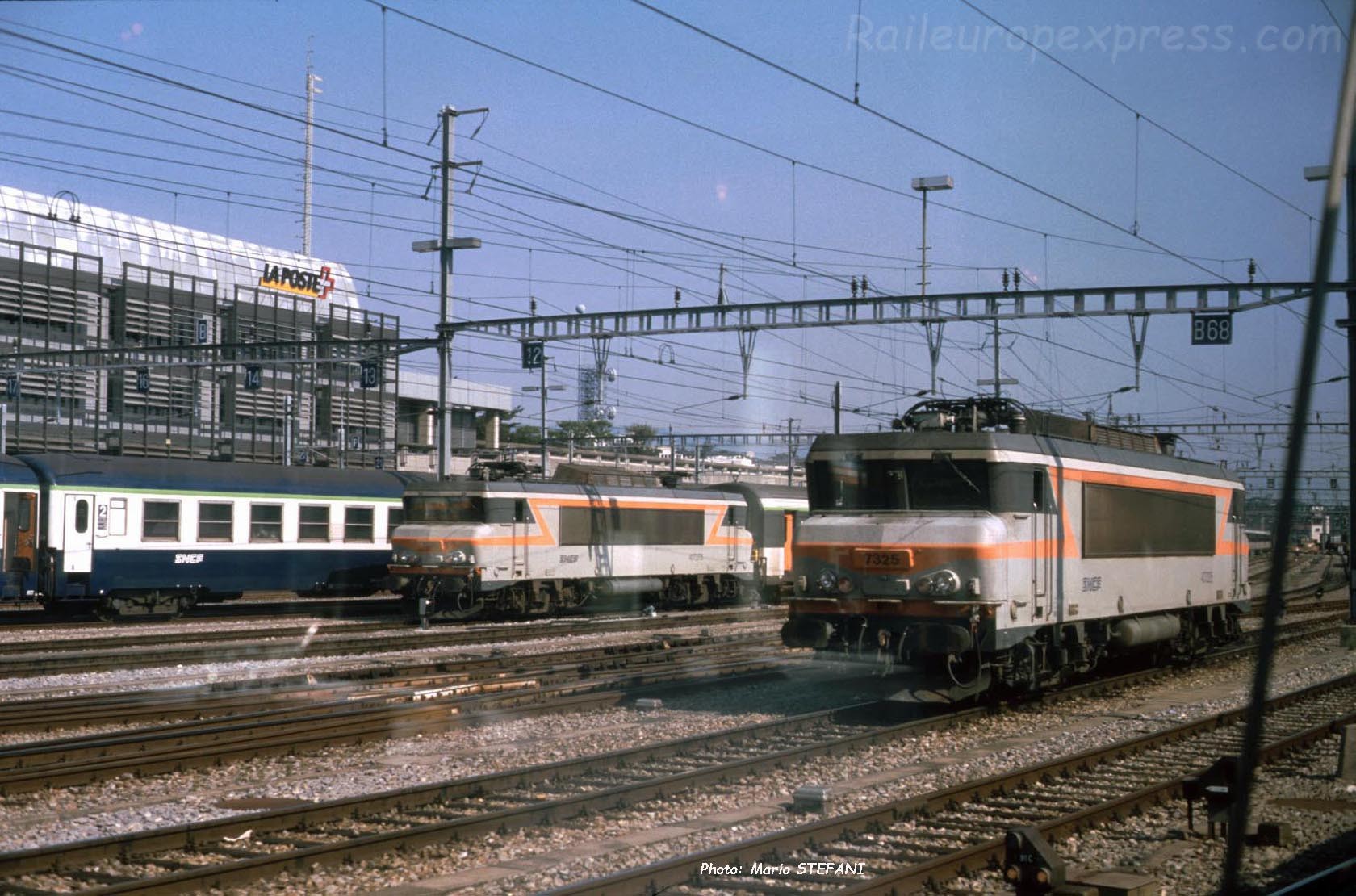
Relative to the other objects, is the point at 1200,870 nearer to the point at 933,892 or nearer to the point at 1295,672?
the point at 933,892

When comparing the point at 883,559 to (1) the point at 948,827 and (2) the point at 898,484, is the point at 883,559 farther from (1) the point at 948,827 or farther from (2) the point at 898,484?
(1) the point at 948,827

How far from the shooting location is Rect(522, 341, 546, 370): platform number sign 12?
30031 mm

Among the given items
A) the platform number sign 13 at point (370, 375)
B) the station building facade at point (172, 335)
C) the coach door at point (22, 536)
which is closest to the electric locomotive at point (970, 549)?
the coach door at point (22, 536)

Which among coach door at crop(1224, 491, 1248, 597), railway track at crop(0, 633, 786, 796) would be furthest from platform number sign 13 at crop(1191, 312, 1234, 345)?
railway track at crop(0, 633, 786, 796)

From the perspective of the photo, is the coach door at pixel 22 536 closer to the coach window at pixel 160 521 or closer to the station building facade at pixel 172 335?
the coach window at pixel 160 521

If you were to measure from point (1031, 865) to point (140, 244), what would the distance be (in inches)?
2205

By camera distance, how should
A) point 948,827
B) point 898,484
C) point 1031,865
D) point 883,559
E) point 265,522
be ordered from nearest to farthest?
point 1031,865, point 948,827, point 883,559, point 898,484, point 265,522

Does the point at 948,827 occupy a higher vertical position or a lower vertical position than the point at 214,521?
lower

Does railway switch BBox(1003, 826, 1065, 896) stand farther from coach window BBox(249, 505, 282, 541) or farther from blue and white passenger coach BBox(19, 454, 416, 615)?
coach window BBox(249, 505, 282, 541)

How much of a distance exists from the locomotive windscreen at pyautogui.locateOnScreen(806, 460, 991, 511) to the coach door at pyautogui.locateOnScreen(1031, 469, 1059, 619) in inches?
32.0

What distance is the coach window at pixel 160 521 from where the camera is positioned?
89.0 ft

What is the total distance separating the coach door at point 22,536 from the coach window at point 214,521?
11.0 feet

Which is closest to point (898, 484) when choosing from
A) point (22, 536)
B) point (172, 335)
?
point (22, 536)

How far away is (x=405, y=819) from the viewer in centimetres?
934
